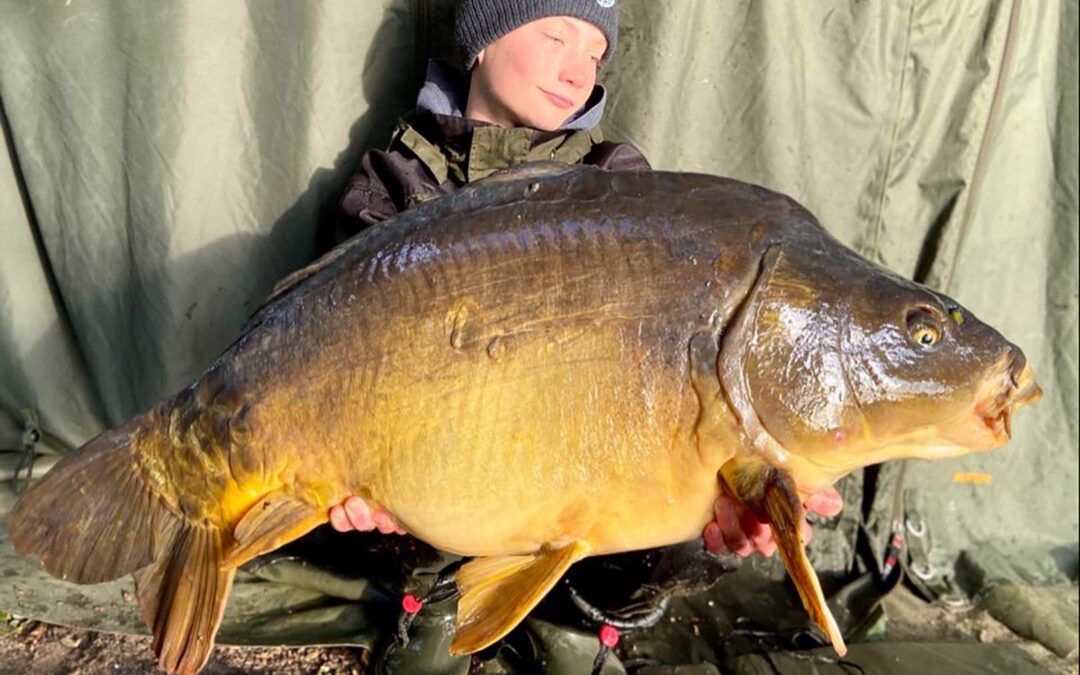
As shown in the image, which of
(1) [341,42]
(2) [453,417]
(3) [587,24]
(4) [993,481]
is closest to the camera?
(2) [453,417]

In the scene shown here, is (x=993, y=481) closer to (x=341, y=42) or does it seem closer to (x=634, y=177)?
(x=634, y=177)

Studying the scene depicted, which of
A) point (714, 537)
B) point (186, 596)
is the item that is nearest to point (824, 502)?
point (714, 537)

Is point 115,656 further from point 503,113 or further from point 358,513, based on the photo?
point 503,113

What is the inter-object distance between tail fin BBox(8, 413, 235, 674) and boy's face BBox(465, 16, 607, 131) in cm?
109

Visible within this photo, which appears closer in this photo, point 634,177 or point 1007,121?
point 634,177

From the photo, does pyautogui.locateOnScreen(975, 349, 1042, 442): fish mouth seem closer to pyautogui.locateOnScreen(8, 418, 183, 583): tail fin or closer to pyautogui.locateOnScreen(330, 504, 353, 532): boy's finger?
pyautogui.locateOnScreen(330, 504, 353, 532): boy's finger

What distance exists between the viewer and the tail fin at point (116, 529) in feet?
5.23

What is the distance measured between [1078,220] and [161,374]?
2.73m

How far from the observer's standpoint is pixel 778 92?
2.42 metres

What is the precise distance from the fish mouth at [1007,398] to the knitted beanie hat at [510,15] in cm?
123

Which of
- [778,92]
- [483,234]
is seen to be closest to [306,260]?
[483,234]

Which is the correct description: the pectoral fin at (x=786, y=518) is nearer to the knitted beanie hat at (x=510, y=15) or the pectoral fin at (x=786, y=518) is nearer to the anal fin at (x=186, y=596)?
the anal fin at (x=186, y=596)

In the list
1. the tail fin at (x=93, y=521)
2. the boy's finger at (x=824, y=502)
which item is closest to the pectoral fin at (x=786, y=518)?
the boy's finger at (x=824, y=502)

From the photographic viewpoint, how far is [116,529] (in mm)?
1620
